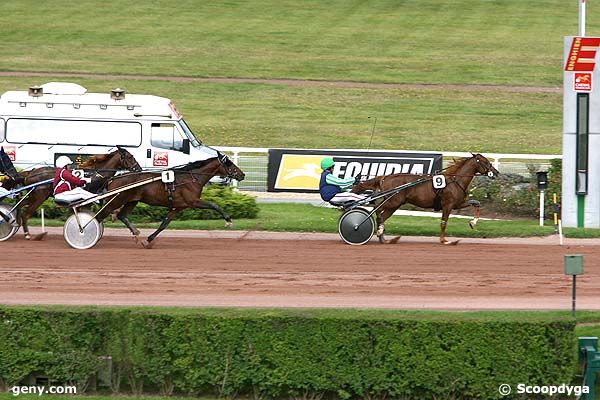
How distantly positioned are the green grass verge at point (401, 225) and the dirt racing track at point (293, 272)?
1.22 feet

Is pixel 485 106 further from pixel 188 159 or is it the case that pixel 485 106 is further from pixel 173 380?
pixel 173 380

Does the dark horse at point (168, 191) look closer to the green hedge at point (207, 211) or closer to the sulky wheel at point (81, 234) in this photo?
the sulky wheel at point (81, 234)

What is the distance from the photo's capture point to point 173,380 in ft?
37.4

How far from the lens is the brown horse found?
1856cm

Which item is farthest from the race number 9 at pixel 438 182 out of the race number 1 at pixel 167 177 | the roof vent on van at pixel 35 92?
the roof vent on van at pixel 35 92

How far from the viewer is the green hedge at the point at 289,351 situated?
11.1 m

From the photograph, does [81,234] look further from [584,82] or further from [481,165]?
[584,82]

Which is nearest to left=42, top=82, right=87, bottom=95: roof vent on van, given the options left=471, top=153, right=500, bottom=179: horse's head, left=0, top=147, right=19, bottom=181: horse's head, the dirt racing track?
the dirt racing track

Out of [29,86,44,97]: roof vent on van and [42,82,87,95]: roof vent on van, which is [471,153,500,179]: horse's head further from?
[29,86,44,97]: roof vent on van

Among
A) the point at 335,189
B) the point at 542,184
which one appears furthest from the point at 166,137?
the point at 542,184

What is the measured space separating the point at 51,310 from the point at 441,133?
23811mm

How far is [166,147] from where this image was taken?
981 inches

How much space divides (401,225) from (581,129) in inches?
128

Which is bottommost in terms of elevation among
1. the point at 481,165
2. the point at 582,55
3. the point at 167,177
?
the point at 167,177
